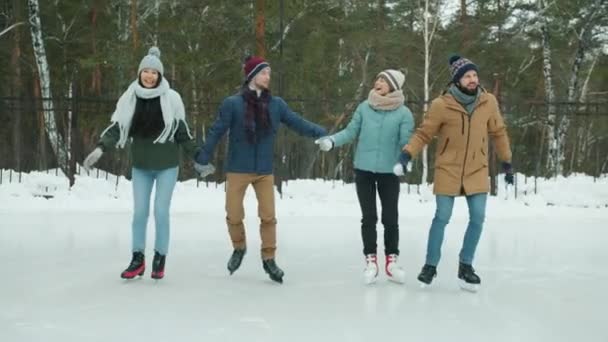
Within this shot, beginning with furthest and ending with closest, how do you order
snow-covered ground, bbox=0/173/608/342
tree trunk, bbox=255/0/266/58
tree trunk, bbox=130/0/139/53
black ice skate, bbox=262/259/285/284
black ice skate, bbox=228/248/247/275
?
tree trunk, bbox=130/0/139/53, tree trunk, bbox=255/0/266/58, black ice skate, bbox=228/248/247/275, black ice skate, bbox=262/259/285/284, snow-covered ground, bbox=0/173/608/342

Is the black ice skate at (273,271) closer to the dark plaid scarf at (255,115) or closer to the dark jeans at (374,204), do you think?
the dark jeans at (374,204)

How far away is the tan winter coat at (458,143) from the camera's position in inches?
162

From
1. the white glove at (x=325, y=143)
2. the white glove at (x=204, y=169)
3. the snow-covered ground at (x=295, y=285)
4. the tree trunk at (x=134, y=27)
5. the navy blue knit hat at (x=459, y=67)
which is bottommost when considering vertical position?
the snow-covered ground at (x=295, y=285)

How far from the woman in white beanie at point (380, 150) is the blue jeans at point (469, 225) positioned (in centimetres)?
30

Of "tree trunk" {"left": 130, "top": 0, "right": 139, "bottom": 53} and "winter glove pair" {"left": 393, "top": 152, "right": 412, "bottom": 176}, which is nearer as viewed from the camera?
"winter glove pair" {"left": 393, "top": 152, "right": 412, "bottom": 176}

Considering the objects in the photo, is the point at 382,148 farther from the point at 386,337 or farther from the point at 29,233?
the point at 29,233

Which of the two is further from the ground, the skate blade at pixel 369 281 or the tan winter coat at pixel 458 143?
the tan winter coat at pixel 458 143

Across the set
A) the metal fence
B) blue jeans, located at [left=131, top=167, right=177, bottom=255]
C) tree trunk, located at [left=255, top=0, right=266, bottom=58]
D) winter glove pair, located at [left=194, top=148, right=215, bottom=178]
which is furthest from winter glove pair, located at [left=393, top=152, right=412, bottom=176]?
tree trunk, located at [left=255, top=0, right=266, bottom=58]

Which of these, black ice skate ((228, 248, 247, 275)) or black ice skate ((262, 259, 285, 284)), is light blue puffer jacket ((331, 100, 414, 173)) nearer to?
black ice skate ((262, 259, 285, 284))

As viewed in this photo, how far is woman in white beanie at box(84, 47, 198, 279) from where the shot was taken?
427cm

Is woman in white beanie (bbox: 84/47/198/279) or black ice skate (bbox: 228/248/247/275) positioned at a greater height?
woman in white beanie (bbox: 84/47/198/279)

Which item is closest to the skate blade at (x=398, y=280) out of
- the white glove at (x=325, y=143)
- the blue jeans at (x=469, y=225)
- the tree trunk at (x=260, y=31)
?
the blue jeans at (x=469, y=225)

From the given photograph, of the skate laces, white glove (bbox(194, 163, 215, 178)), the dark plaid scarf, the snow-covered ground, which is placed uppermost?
the dark plaid scarf

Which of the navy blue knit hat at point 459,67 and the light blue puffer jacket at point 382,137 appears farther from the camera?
the light blue puffer jacket at point 382,137
